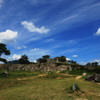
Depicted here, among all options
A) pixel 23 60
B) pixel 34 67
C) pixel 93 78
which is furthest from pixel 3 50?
pixel 23 60

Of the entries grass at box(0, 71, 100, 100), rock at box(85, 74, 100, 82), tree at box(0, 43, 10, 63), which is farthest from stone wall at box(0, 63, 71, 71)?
grass at box(0, 71, 100, 100)

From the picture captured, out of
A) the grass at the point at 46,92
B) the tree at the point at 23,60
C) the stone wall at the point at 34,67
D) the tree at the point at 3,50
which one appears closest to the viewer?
the grass at the point at 46,92

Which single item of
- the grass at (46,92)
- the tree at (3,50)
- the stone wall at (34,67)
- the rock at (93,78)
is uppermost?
the tree at (3,50)

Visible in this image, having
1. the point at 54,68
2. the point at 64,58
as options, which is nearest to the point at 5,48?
the point at 54,68

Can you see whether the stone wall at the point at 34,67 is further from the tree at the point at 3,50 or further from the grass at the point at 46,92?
the grass at the point at 46,92

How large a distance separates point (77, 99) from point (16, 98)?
544 centimetres

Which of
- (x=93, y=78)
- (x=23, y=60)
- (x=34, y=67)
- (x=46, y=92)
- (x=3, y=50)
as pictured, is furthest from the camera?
(x=23, y=60)

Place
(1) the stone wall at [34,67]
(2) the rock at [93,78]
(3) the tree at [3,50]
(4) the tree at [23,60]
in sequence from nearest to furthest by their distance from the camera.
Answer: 1. (2) the rock at [93,78]
2. (3) the tree at [3,50]
3. (1) the stone wall at [34,67]
4. (4) the tree at [23,60]

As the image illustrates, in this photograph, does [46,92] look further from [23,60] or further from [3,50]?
[23,60]

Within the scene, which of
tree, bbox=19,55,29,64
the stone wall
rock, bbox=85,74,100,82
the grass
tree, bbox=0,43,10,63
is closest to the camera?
the grass

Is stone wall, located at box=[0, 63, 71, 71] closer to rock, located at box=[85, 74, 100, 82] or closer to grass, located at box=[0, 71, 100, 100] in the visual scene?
rock, located at box=[85, 74, 100, 82]

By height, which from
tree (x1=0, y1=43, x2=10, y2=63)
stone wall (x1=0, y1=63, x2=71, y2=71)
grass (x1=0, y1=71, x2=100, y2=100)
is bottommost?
grass (x1=0, y1=71, x2=100, y2=100)

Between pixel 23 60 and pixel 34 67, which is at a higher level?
pixel 23 60

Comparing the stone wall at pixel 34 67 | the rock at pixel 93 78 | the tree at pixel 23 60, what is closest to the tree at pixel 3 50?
the stone wall at pixel 34 67
